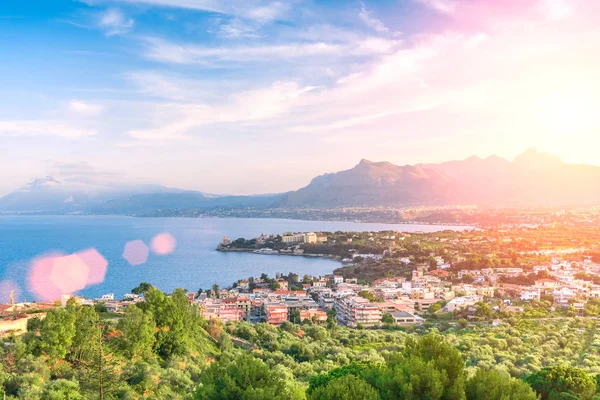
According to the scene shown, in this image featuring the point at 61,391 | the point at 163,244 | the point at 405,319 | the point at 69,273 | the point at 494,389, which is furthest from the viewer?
the point at 163,244

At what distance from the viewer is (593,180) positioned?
141 metres

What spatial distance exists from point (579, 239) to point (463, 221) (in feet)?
138

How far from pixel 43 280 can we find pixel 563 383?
3732cm

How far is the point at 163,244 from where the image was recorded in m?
61.9

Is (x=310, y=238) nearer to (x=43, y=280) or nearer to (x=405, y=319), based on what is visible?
(x=43, y=280)

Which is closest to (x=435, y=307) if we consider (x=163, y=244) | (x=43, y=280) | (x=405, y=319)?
(x=405, y=319)

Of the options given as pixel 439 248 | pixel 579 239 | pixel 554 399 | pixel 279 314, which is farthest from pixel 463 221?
pixel 554 399

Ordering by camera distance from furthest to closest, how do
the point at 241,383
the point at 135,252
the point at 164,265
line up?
the point at 135,252 → the point at 164,265 → the point at 241,383

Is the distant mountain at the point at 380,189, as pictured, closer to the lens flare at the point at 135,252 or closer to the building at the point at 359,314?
the lens flare at the point at 135,252

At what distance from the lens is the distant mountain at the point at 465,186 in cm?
14112

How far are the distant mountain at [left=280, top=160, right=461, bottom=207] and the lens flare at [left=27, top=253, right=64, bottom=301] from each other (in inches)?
4218

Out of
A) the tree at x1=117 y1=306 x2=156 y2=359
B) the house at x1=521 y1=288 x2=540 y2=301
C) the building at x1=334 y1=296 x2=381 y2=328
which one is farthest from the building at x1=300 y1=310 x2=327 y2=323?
the house at x1=521 y1=288 x2=540 y2=301

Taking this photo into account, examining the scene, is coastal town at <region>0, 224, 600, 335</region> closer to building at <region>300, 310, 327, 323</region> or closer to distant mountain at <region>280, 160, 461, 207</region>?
building at <region>300, 310, 327, 323</region>

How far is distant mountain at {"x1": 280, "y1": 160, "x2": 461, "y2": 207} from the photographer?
149 meters
